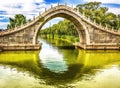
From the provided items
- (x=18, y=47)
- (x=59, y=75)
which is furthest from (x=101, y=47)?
(x=59, y=75)

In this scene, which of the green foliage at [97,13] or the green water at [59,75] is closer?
the green water at [59,75]

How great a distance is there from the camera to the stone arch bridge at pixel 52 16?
34250 millimetres

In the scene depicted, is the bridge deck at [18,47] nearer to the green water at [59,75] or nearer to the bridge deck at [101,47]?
the bridge deck at [101,47]

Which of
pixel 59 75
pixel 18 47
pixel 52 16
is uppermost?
pixel 52 16

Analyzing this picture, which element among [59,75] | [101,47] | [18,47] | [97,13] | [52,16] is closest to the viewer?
[59,75]

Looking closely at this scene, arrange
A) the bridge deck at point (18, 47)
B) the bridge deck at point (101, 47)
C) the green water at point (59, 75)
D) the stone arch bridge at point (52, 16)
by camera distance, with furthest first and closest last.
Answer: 1. the bridge deck at point (101, 47)
2. the stone arch bridge at point (52, 16)
3. the bridge deck at point (18, 47)
4. the green water at point (59, 75)

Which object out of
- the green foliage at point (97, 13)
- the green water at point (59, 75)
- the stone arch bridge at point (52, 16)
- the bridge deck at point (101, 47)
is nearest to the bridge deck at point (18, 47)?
the stone arch bridge at point (52, 16)

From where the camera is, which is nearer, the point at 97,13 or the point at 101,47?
the point at 101,47

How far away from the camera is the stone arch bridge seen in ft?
112

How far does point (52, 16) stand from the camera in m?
37.7

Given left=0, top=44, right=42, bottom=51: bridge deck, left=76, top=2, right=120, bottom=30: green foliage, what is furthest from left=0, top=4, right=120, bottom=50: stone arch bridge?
left=76, top=2, right=120, bottom=30: green foliage

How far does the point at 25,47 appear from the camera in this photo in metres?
34.5

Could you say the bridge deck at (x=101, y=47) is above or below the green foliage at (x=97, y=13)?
below

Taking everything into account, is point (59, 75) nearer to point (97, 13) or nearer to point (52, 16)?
point (52, 16)
